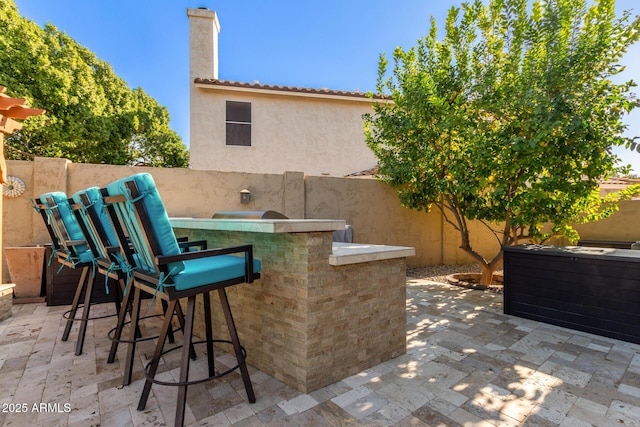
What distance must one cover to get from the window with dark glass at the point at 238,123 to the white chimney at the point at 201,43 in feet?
3.70

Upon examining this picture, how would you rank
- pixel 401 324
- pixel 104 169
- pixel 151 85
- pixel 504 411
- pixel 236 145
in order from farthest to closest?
pixel 151 85 < pixel 236 145 < pixel 104 169 < pixel 401 324 < pixel 504 411

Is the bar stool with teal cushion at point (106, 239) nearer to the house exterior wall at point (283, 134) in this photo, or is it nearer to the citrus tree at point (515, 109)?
the citrus tree at point (515, 109)

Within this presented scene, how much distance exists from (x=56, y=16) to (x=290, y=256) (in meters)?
16.0

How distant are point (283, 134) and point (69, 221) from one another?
695 centimetres

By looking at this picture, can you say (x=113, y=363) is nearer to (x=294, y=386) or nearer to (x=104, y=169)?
(x=294, y=386)

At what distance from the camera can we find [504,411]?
204 cm

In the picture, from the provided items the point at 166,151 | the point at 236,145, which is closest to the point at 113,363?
the point at 236,145

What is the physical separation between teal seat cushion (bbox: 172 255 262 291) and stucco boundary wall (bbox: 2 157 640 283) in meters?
3.85

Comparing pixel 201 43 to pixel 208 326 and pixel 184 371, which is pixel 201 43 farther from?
pixel 184 371

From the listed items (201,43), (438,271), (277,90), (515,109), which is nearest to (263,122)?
(277,90)

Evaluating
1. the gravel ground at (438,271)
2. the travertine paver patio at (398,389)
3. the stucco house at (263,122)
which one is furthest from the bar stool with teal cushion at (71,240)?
the stucco house at (263,122)

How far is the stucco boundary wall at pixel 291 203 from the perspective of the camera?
4.68 m

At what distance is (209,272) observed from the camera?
184 cm

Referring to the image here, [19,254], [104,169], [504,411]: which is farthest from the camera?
[104,169]
